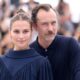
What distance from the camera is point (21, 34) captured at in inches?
173

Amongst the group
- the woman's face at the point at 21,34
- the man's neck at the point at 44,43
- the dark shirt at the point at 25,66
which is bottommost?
the dark shirt at the point at 25,66

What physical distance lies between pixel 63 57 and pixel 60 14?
Answer: 219 inches

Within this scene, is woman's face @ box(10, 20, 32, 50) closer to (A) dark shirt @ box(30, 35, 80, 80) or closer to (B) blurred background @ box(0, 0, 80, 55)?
(A) dark shirt @ box(30, 35, 80, 80)

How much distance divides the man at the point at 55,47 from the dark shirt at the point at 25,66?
260mm

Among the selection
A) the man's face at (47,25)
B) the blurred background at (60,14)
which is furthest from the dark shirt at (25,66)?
the blurred background at (60,14)

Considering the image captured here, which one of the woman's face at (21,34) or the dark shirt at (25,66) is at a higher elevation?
the woman's face at (21,34)

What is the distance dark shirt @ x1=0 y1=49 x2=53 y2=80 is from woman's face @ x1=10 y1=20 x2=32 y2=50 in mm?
57

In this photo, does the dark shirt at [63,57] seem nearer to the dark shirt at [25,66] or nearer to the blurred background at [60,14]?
the dark shirt at [25,66]

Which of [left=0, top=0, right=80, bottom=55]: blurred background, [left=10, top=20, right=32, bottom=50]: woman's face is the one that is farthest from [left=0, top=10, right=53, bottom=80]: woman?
[left=0, top=0, right=80, bottom=55]: blurred background

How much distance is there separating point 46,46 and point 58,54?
0.46ft

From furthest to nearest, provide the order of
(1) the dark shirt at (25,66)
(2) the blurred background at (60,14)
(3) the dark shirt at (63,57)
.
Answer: (2) the blurred background at (60,14)
(3) the dark shirt at (63,57)
(1) the dark shirt at (25,66)

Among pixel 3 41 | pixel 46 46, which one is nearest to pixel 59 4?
pixel 3 41

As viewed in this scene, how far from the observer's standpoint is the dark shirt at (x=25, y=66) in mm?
4344

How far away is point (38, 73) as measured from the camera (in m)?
4.38
